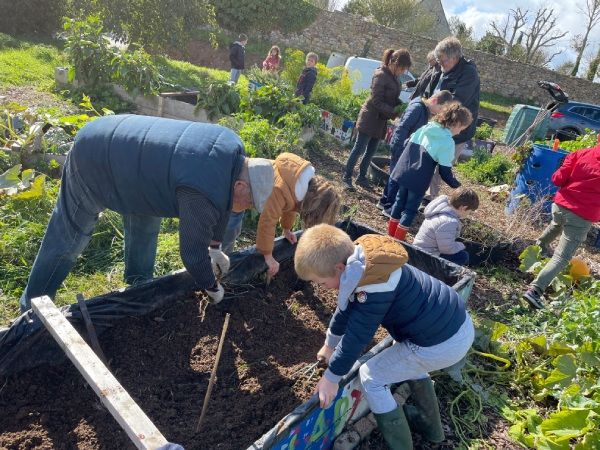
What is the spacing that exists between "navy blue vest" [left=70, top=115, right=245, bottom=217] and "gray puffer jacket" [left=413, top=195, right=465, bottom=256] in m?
2.16

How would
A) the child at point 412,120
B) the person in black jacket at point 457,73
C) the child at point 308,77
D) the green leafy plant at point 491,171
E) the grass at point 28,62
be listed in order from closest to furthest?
the child at point 412,120 < the person in black jacket at point 457,73 < the grass at point 28,62 < the green leafy plant at point 491,171 < the child at point 308,77

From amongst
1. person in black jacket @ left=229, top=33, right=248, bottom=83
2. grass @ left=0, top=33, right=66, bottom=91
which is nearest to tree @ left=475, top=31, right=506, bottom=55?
person in black jacket @ left=229, top=33, right=248, bottom=83

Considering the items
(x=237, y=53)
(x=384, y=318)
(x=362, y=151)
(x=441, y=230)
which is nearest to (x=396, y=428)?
(x=384, y=318)

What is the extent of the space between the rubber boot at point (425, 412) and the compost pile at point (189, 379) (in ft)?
1.90

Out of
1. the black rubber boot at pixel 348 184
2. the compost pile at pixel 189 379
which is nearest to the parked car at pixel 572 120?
the black rubber boot at pixel 348 184

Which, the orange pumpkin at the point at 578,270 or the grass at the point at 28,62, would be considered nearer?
the orange pumpkin at the point at 578,270

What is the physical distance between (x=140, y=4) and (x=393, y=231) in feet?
32.4

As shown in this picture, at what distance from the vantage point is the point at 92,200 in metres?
2.41

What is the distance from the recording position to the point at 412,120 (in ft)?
16.2

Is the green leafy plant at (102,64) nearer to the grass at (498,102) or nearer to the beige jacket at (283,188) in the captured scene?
the beige jacket at (283,188)

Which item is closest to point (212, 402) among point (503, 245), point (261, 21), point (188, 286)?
point (188, 286)

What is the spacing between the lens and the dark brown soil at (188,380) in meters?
2.09

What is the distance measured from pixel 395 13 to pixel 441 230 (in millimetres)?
28535

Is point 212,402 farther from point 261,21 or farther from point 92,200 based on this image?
point 261,21
